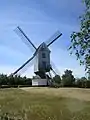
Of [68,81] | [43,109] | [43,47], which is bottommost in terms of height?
[43,109]

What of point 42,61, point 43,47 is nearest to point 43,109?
point 42,61

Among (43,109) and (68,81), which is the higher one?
(68,81)

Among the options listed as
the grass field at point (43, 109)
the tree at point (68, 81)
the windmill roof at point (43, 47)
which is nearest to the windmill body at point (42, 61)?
the windmill roof at point (43, 47)

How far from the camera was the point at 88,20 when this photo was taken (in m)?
11.8

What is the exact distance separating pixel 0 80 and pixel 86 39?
110915mm

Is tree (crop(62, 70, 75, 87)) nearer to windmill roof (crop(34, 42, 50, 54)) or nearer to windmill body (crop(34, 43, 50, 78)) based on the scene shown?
windmill body (crop(34, 43, 50, 78))

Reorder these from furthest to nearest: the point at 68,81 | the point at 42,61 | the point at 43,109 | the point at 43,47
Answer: the point at 68,81 → the point at 43,47 → the point at 42,61 → the point at 43,109

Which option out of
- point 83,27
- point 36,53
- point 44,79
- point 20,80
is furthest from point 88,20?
point 20,80

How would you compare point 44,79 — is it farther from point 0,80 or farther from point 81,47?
point 81,47

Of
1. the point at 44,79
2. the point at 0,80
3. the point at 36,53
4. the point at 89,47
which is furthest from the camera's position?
the point at 0,80

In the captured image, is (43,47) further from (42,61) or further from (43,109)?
(43,109)

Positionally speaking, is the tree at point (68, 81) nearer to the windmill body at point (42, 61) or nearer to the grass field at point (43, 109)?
the windmill body at point (42, 61)

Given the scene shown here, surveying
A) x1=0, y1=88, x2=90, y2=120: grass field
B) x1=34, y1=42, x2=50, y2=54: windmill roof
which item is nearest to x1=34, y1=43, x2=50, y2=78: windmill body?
x1=34, y1=42, x2=50, y2=54: windmill roof

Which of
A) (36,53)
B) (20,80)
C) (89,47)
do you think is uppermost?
(36,53)
